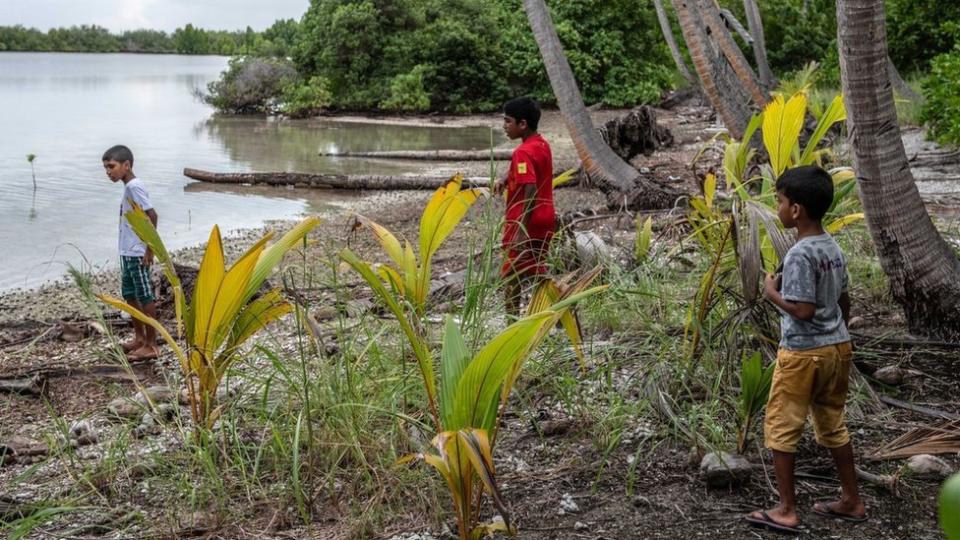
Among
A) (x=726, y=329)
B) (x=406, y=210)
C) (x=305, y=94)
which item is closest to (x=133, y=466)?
(x=726, y=329)

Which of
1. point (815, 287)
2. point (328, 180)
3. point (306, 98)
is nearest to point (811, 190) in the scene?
point (815, 287)

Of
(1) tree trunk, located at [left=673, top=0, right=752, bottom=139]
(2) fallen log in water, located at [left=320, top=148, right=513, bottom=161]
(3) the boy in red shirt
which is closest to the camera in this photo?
(3) the boy in red shirt

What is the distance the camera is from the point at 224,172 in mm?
18609

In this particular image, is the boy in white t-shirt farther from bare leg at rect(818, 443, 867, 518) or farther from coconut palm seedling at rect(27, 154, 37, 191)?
coconut palm seedling at rect(27, 154, 37, 191)

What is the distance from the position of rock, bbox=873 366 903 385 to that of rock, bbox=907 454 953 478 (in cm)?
81

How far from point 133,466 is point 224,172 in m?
15.2

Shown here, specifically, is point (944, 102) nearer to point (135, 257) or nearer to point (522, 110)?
point (522, 110)

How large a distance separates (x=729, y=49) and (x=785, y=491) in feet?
35.6

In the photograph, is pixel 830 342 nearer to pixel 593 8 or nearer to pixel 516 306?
pixel 516 306

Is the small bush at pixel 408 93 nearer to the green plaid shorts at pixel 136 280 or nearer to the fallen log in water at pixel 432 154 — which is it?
the fallen log in water at pixel 432 154

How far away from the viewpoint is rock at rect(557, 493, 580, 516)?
147 inches

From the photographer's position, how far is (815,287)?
3.55m

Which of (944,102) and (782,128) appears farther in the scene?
(944,102)

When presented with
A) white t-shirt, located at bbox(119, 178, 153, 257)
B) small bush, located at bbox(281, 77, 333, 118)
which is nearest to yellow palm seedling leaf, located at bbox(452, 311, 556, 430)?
white t-shirt, located at bbox(119, 178, 153, 257)
